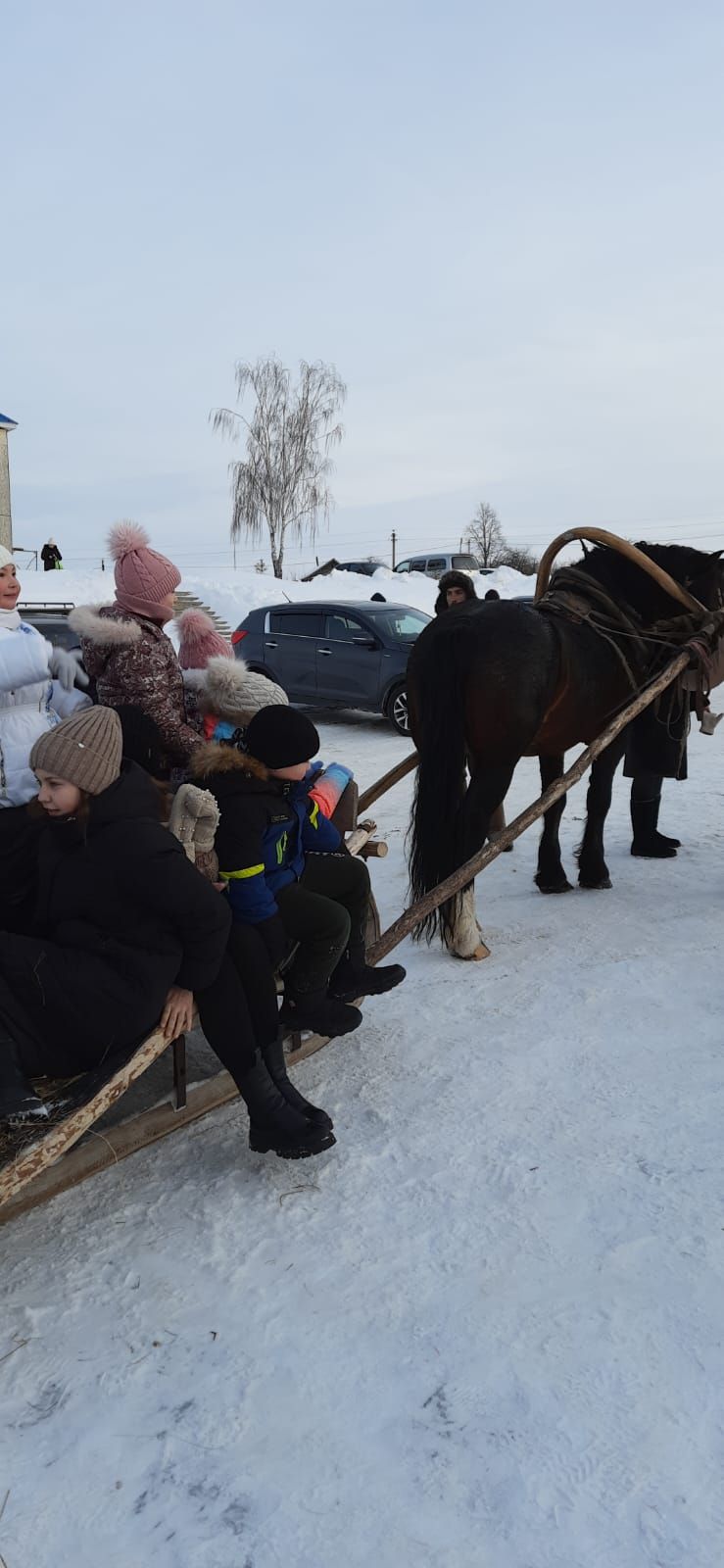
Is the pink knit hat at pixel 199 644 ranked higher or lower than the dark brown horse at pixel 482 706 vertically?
higher

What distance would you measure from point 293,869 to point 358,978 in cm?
47

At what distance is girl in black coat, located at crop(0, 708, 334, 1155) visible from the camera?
94.1 inches

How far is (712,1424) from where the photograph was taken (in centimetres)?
194

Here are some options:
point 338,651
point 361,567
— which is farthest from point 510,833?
point 361,567

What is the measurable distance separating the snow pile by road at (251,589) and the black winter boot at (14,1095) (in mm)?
18853

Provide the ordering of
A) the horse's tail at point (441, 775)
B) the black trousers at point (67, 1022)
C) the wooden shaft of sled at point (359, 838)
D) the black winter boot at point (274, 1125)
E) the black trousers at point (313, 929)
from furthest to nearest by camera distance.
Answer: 1. the horse's tail at point (441, 775)
2. the wooden shaft of sled at point (359, 838)
3. the black trousers at point (313, 929)
4. the black winter boot at point (274, 1125)
5. the black trousers at point (67, 1022)

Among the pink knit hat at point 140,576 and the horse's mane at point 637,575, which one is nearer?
the pink knit hat at point 140,576

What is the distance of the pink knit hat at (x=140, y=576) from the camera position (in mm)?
Result: 3254

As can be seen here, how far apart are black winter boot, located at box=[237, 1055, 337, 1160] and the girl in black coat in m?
0.32

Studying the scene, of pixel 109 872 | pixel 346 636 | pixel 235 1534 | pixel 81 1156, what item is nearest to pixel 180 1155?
pixel 81 1156

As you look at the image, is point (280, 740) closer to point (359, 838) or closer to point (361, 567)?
point (359, 838)

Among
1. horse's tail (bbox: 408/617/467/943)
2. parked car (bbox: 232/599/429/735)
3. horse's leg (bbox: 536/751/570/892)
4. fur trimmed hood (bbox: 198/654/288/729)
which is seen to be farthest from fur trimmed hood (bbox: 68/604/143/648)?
parked car (bbox: 232/599/429/735)

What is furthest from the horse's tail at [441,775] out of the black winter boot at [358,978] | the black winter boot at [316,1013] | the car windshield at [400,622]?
the car windshield at [400,622]

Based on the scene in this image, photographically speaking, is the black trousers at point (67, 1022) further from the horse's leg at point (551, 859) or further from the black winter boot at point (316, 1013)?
the horse's leg at point (551, 859)
